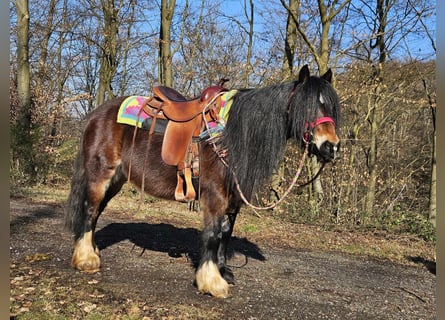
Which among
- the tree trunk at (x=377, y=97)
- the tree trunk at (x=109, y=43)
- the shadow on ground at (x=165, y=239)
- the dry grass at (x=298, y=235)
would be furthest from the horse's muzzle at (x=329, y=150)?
the tree trunk at (x=109, y=43)

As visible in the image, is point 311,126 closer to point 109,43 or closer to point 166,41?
point 166,41

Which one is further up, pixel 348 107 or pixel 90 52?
pixel 90 52

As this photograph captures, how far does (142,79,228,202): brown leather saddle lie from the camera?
3787mm

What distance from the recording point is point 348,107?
10516mm

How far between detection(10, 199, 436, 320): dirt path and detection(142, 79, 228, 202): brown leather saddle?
1054mm

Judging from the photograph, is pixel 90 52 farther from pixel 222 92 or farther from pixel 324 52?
pixel 222 92

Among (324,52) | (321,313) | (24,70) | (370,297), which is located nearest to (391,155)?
(324,52)

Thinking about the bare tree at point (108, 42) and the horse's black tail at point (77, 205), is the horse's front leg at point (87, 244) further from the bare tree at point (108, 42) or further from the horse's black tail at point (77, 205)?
the bare tree at point (108, 42)

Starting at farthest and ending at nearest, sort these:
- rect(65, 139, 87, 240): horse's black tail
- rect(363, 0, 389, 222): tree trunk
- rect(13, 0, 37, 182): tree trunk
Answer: rect(13, 0, 37, 182): tree trunk, rect(363, 0, 389, 222): tree trunk, rect(65, 139, 87, 240): horse's black tail

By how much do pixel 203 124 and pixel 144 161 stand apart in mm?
835

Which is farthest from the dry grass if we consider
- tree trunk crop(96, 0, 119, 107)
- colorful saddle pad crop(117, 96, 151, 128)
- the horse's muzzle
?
tree trunk crop(96, 0, 119, 107)

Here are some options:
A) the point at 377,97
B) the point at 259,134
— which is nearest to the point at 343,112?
the point at 377,97

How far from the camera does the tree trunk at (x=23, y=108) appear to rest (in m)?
10.9

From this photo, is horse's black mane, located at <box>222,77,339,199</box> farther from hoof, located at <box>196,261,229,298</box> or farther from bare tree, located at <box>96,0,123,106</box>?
bare tree, located at <box>96,0,123,106</box>
